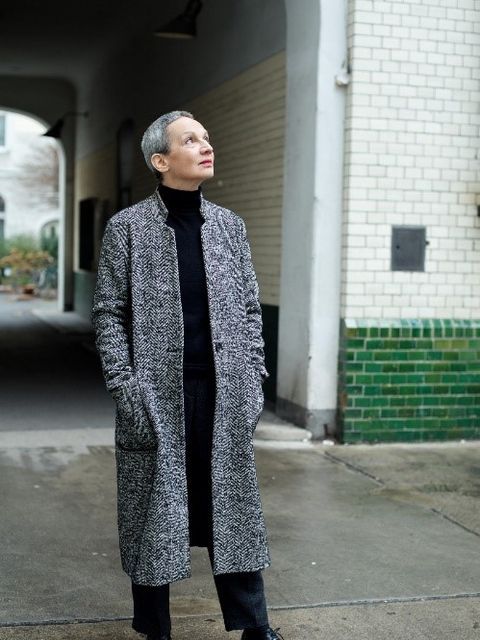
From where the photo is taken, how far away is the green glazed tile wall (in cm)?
798

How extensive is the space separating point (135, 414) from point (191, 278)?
1.78ft

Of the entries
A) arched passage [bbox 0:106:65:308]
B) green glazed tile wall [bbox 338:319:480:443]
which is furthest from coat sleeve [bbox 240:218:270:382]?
arched passage [bbox 0:106:65:308]

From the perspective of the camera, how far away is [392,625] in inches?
173

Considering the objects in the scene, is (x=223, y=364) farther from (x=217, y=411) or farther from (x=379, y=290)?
(x=379, y=290)

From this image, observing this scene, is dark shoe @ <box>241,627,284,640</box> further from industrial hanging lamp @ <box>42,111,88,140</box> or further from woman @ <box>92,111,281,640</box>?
industrial hanging lamp @ <box>42,111,88,140</box>

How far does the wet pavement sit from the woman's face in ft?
5.97

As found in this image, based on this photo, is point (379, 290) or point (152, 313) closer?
point (152, 313)

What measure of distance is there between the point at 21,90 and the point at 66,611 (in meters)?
18.3

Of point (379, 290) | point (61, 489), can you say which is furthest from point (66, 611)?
point (379, 290)

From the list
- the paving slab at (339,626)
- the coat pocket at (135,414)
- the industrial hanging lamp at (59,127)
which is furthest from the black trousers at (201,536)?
the industrial hanging lamp at (59,127)

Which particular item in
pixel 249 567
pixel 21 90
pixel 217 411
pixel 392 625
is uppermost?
pixel 21 90

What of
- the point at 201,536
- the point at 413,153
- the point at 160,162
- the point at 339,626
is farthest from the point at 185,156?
the point at 413,153

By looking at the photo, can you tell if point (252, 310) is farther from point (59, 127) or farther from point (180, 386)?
point (59, 127)

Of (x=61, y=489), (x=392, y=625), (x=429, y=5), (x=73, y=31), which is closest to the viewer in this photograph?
(x=392, y=625)
